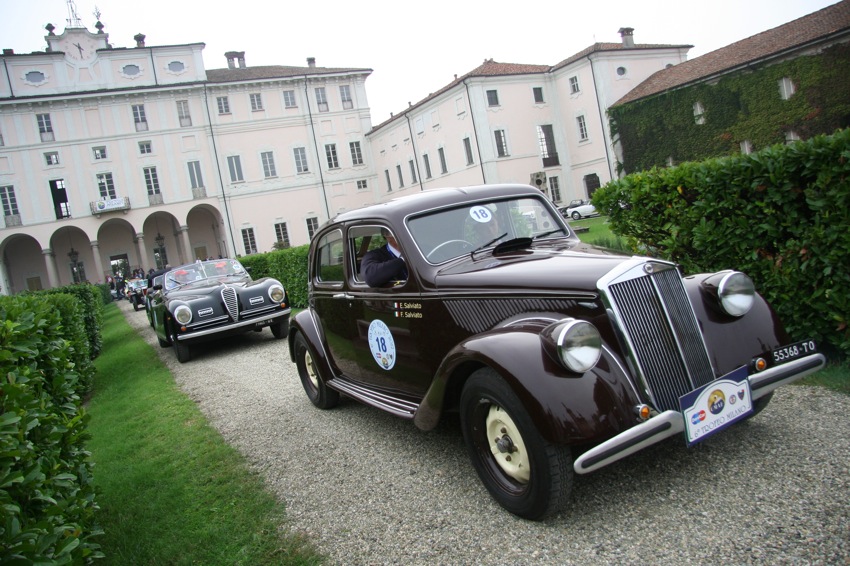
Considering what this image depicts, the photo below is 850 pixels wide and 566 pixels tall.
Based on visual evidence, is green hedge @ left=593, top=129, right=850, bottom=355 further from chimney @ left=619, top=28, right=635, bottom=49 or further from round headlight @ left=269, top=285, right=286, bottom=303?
chimney @ left=619, top=28, right=635, bottom=49

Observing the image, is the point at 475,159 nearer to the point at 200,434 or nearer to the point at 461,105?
the point at 461,105

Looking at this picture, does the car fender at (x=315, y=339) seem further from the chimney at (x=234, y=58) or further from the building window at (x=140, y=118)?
the chimney at (x=234, y=58)

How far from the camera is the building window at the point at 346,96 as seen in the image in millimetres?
48969

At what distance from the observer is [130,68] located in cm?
4319

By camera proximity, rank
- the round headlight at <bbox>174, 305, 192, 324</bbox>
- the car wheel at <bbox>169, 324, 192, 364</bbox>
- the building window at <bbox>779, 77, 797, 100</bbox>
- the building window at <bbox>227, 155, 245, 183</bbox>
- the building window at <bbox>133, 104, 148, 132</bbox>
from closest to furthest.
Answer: the round headlight at <bbox>174, 305, 192, 324</bbox>, the car wheel at <bbox>169, 324, 192, 364</bbox>, the building window at <bbox>779, 77, 797, 100</bbox>, the building window at <bbox>133, 104, 148, 132</bbox>, the building window at <bbox>227, 155, 245, 183</bbox>

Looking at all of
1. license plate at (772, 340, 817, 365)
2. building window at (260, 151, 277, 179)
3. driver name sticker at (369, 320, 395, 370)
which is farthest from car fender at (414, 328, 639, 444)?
building window at (260, 151, 277, 179)

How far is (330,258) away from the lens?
5.30 meters

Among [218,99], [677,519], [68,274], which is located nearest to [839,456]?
[677,519]

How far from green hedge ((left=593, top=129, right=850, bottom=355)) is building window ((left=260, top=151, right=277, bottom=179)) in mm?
44737

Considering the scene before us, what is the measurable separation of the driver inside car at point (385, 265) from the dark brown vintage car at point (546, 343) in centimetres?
6

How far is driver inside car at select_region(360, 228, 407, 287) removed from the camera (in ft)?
13.6

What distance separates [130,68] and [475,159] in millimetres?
27618

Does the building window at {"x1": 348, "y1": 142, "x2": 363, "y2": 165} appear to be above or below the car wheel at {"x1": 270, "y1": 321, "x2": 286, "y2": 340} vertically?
→ above

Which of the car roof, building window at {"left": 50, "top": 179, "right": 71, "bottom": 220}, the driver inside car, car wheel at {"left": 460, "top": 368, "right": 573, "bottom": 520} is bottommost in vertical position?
car wheel at {"left": 460, "top": 368, "right": 573, "bottom": 520}
